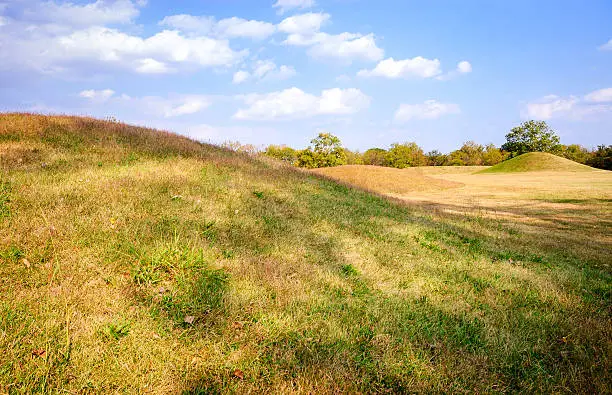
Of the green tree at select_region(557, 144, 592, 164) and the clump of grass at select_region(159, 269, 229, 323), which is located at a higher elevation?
the green tree at select_region(557, 144, 592, 164)

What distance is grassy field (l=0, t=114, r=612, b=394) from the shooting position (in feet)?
11.8

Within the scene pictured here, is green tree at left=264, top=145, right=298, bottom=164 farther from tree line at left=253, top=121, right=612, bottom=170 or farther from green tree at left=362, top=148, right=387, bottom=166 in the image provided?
green tree at left=362, top=148, right=387, bottom=166

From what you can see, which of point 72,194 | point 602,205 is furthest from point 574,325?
point 602,205

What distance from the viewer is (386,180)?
36125 millimetres

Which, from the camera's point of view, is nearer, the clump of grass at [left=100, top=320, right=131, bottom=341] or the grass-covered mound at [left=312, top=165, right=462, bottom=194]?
the clump of grass at [left=100, top=320, right=131, bottom=341]

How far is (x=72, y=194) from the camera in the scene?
281 inches

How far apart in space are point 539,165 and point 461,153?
4953cm

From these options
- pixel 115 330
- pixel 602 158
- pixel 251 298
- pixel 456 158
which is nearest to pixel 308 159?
pixel 456 158

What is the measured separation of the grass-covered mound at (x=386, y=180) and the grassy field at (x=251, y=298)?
78.8 ft

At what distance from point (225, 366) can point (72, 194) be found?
230 inches

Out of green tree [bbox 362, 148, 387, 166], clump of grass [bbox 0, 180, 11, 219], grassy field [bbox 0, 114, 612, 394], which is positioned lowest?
grassy field [bbox 0, 114, 612, 394]

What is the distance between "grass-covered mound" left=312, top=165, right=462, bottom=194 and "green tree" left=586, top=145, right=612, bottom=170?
61495 mm

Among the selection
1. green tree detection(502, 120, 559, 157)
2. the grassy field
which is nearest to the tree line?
green tree detection(502, 120, 559, 157)

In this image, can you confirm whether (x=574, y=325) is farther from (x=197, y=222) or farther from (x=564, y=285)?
(x=197, y=222)
